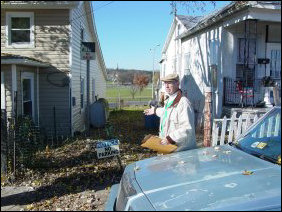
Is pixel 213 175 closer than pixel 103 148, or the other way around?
pixel 213 175

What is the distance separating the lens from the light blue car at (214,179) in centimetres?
271

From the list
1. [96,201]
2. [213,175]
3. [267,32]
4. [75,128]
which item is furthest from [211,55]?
[213,175]

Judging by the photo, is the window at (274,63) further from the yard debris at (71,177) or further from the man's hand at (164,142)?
the man's hand at (164,142)

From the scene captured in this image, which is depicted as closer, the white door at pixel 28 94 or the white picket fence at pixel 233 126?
the white picket fence at pixel 233 126

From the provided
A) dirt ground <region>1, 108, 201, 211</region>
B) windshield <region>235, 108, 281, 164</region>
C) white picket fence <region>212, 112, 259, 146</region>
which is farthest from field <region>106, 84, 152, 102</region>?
windshield <region>235, 108, 281, 164</region>

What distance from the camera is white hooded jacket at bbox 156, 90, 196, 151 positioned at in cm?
451

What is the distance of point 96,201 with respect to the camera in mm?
5758

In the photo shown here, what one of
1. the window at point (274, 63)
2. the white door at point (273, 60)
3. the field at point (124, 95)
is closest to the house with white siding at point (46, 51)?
the white door at point (273, 60)

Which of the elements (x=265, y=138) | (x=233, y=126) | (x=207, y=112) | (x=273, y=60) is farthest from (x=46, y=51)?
(x=265, y=138)

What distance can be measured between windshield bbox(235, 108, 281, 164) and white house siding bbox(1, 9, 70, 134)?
9902 millimetres

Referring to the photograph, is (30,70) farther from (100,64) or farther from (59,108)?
(100,64)

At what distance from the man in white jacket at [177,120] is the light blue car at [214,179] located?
38 centimetres

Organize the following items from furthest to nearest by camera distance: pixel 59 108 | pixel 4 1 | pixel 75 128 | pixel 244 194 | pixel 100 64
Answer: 1. pixel 100 64
2. pixel 75 128
3. pixel 59 108
4. pixel 4 1
5. pixel 244 194

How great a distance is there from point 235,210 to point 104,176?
186 inches
